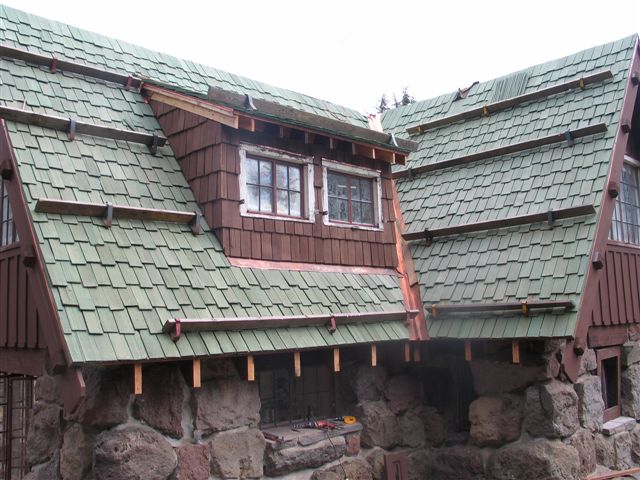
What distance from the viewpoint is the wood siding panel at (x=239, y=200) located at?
25.9 feet

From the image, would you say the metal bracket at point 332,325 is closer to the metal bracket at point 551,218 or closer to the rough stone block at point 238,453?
the rough stone block at point 238,453

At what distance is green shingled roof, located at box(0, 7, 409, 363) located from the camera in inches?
240

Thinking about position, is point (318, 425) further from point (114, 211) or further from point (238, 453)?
point (114, 211)

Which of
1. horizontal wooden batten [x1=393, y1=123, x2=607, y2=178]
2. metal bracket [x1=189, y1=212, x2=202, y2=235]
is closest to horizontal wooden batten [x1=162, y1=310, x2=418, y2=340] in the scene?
metal bracket [x1=189, y1=212, x2=202, y2=235]

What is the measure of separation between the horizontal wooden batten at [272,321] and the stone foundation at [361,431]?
451 mm

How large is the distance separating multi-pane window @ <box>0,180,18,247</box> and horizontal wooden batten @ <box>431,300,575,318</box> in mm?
4955

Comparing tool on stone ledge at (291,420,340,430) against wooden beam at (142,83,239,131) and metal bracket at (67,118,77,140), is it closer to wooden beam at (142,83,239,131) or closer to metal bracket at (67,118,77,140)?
wooden beam at (142,83,239,131)

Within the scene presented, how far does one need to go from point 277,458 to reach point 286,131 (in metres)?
3.71

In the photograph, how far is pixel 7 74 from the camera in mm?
8039

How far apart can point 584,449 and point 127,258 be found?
5695mm

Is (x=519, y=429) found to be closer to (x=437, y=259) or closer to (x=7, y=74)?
(x=437, y=259)

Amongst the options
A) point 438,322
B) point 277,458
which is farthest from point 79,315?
point 438,322

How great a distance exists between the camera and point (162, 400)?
6.42m

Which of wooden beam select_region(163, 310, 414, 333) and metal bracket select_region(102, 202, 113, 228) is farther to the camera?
metal bracket select_region(102, 202, 113, 228)
